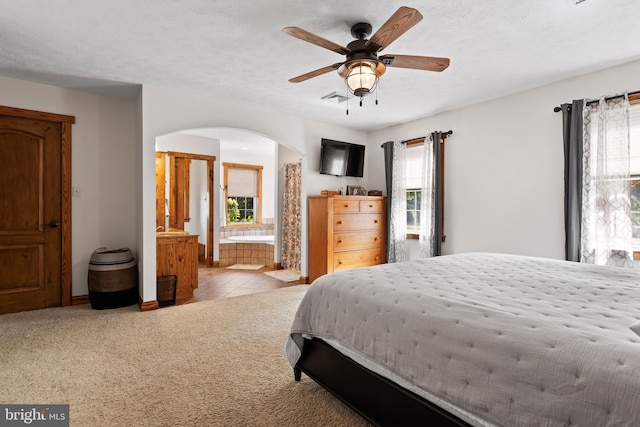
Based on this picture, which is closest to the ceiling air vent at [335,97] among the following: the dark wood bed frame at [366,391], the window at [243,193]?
the dark wood bed frame at [366,391]

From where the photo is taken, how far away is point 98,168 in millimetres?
4008

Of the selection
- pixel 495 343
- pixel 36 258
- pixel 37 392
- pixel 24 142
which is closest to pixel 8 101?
pixel 24 142

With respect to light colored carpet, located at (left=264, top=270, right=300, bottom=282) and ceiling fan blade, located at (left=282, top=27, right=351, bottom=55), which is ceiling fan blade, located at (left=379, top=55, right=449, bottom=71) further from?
light colored carpet, located at (left=264, top=270, right=300, bottom=282)

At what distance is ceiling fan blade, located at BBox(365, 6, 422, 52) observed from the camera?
1.75 metres

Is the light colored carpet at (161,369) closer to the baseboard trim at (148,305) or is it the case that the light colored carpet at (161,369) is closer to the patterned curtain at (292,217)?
the baseboard trim at (148,305)

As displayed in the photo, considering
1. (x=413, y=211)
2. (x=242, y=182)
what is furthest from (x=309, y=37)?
(x=242, y=182)

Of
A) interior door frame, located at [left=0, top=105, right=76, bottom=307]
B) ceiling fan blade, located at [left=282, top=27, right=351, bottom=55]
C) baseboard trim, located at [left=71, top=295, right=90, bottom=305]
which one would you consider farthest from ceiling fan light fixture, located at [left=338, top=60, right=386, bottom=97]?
baseboard trim, located at [left=71, top=295, right=90, bottom=305]

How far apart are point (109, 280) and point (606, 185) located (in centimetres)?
527

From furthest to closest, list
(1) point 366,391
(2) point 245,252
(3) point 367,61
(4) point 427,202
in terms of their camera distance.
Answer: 1. (2) point 245,252
2. (4) point 427,202
3. (3) point 367,61
4. (1) point 366,391

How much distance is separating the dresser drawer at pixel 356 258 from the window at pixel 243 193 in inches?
171

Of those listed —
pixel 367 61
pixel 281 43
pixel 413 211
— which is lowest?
pixel 413 211

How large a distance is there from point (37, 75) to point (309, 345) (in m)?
3.93

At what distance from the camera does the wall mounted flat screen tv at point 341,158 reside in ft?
16.7

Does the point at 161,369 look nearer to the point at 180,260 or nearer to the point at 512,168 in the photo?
→ the point at 180,260
